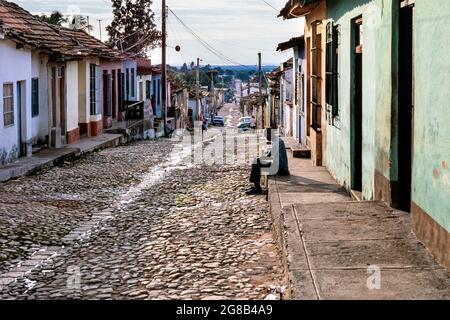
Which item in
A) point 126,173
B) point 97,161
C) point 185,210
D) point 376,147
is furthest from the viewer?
point 97,161

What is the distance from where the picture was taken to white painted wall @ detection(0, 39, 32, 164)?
15.5 metres

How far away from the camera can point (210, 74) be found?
291 ft

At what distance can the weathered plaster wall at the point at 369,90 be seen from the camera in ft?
24.5

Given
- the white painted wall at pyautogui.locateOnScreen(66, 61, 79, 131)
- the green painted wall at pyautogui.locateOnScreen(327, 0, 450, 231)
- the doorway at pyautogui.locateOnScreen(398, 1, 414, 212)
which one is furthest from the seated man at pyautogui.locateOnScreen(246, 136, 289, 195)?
the white painted wall at pyautogui.locateOnScreen(66, 61, 79, 131)

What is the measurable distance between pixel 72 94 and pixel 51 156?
5.88 meters

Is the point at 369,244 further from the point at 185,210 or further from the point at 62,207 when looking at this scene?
the point at 62,207

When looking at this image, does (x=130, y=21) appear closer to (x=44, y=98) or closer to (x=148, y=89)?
(x=148, y=89)

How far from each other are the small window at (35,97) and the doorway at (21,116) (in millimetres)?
1509

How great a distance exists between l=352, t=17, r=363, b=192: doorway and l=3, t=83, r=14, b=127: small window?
8827 millimetres

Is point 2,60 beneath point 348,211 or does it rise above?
above

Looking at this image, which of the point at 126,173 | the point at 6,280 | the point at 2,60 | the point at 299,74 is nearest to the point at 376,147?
the point at 6,280

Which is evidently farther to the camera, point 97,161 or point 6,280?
point 97,161

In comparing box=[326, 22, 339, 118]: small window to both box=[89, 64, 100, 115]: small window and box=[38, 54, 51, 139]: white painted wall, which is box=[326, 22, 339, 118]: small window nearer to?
box=[38, 54, 51, 139]: white painted wall
